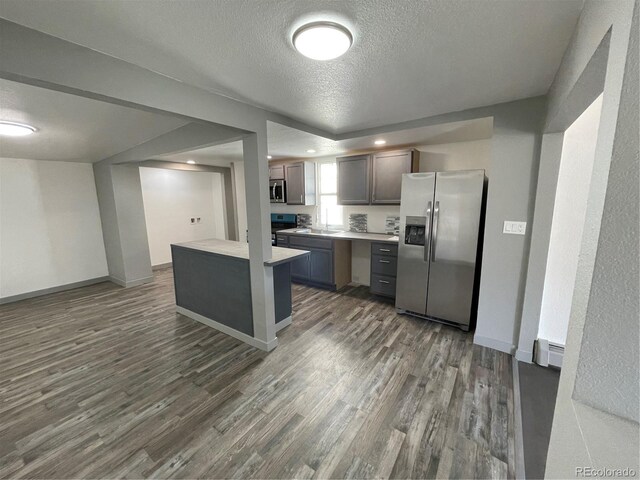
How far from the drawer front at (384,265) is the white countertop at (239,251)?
1.21 m

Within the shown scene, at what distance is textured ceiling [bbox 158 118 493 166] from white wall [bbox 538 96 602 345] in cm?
70

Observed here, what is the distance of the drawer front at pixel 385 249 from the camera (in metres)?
3.52

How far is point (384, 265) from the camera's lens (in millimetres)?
3641

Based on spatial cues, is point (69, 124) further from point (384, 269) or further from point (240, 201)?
point (384, 269)

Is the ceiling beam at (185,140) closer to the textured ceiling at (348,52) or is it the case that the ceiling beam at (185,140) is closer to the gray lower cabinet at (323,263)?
the textured ceiling at (348,52)

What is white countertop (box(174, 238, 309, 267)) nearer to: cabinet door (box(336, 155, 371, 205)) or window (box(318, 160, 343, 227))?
cabinet door (box(336, 155, 371, 205))

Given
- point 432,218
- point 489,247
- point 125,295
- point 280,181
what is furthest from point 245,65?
point 125,295

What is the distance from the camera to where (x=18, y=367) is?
Answer: 2410mm

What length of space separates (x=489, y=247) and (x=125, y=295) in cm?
510

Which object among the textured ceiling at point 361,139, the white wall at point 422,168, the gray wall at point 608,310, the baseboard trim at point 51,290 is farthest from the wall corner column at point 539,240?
the baseboard trim at point 51,290

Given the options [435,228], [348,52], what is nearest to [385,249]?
[435,228]

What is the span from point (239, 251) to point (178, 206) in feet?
12.4

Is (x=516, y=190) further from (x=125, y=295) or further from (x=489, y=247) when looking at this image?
(x=125, y=295)

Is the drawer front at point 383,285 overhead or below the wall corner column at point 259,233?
below
